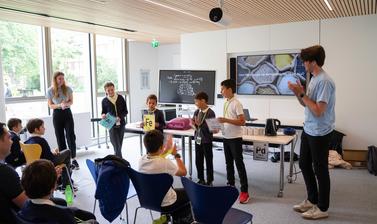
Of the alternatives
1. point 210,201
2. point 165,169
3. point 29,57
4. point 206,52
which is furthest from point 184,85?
point 210,201

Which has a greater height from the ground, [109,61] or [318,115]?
[109,61]

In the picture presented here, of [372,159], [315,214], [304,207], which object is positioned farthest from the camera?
[372,159]

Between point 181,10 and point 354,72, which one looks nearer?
point 181,10

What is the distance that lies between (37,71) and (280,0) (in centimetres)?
490

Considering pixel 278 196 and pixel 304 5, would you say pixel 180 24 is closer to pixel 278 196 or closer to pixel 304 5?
pixel 304 5

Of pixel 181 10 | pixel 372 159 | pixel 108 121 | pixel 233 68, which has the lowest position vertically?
pixel 372 159

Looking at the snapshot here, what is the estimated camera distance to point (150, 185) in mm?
2373

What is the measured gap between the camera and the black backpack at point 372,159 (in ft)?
16.2

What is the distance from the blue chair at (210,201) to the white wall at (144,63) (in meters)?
6.82

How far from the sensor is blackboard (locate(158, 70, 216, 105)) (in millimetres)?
6477

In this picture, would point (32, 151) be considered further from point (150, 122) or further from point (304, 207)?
point (304, 207)

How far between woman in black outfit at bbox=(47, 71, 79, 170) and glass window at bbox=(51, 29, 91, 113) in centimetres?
196

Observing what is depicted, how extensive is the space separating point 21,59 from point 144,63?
3543 millimetres

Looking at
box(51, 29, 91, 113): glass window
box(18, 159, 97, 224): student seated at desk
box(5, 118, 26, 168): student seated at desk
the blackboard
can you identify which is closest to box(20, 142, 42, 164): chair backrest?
box(5, 118, 26, 168): student seated at desk
